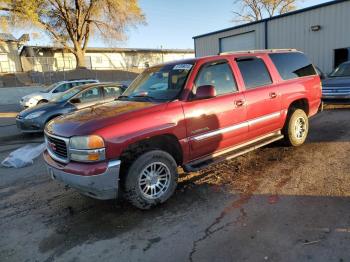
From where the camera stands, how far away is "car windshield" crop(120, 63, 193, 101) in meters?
4.43

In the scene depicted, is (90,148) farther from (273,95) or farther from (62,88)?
(62,88)

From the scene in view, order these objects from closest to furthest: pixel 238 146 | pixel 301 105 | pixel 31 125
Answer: pixel 238 146 < pixel 301 105 < pixel 31 125

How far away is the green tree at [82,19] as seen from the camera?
33.0m

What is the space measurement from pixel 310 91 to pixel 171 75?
10.8ft

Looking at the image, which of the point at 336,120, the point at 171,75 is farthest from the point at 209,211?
the point at 336,120

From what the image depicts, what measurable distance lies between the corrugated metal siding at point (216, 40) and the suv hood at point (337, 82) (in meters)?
10.2

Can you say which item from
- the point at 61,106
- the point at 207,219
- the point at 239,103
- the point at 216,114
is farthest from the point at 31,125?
the point at 207,219

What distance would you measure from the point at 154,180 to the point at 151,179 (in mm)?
54

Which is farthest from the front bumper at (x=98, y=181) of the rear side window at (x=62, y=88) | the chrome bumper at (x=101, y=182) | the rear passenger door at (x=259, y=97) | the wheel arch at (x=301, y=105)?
the rear side window at (x=62, y=88)

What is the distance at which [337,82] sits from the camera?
32.9 ft

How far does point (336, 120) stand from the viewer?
336 inches

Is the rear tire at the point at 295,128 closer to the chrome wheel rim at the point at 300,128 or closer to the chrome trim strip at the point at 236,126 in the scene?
the chrome wheel rim at the point at 300,128

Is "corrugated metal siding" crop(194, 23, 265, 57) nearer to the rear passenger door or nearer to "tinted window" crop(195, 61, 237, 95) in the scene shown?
the rear passenger door

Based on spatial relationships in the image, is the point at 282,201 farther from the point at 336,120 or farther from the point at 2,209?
the point at 336,120
